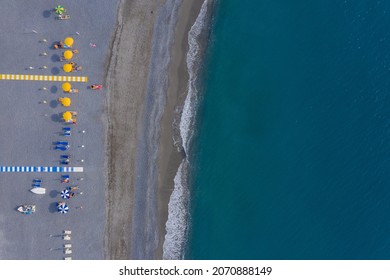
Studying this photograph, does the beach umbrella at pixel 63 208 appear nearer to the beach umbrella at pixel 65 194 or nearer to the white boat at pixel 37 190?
the beach umbrella at pixel 65 194

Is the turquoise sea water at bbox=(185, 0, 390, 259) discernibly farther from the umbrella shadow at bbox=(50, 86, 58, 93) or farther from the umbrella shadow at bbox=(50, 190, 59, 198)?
the umbrella shadow at bbox=(50, 86, 58, 93)

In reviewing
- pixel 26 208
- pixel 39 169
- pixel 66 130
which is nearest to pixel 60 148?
pixel 66 130

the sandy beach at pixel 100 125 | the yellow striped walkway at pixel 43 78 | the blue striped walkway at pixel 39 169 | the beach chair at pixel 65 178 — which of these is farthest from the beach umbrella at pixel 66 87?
the beach chair at pixel 65 178

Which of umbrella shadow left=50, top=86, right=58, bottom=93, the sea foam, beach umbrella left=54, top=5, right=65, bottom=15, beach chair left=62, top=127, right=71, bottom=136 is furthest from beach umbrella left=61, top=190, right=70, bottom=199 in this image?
beach umbrella left=54, top=5, right=65, bottom=15

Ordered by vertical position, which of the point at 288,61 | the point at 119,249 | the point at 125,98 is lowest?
the point at 119,249

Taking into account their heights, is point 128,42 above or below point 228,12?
below
